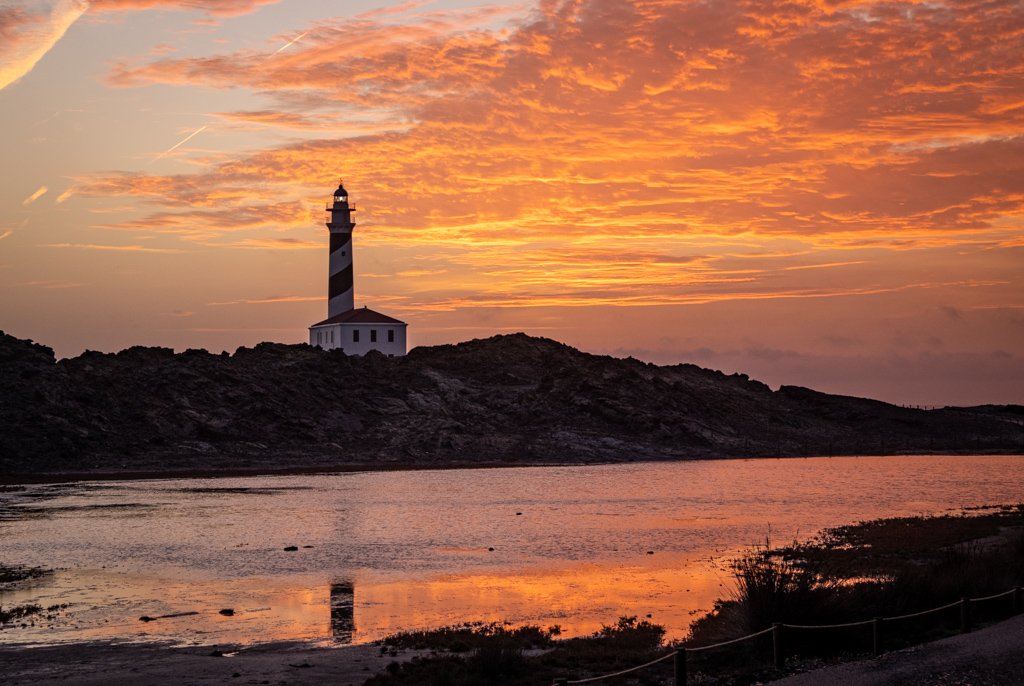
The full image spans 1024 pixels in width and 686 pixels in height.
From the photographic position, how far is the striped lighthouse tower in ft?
371

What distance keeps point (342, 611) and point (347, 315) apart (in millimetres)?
92171

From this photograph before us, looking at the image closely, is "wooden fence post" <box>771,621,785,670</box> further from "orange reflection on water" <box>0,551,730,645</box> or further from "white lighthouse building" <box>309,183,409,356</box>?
"white lighthouse building" <box>309,183,409,356</box>

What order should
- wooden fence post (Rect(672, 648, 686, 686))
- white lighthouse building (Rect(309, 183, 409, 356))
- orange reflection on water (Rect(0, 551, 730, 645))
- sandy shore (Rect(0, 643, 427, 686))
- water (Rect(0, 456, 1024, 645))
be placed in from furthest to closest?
white lighthouse building (Rect(309, 183, 409, 356)), water (Rect(0, 456, 1024, 645)), orange reflection on water (Rect(0, 551, 730, 645)), sandy shore (Rect(0, 643, 427, 686)), wooden fence post (Rect(672, 648, 686, 686))

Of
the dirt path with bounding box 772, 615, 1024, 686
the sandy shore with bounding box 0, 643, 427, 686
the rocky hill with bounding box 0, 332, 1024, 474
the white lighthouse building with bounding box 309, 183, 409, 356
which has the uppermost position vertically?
the white lighthouse building with bounding box 309, 183, 409, 356

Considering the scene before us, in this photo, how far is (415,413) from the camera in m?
103

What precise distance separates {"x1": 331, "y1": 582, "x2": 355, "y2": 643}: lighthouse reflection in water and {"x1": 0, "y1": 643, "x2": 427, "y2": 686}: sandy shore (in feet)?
3.91

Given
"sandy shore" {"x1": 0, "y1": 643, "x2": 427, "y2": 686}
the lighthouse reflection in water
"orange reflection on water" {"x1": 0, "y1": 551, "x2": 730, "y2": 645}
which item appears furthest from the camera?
"orange reflection on water" {"x1": 0, "y1": 551, "x2": 730, "y2": 645}

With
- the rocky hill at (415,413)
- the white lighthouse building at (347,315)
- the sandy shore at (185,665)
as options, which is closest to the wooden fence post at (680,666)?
the sandy shore at (185,665)

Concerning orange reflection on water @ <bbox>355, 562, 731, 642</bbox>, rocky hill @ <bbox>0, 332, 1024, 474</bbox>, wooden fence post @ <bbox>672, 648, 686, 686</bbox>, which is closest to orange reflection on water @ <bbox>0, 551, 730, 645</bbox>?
orange reflection on water @ <bbox>355, 562, 731, 642</bbox>

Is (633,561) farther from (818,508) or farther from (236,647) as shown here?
(818,508)

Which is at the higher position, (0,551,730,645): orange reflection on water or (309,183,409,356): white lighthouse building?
(309,183,409,356): white lighthouse building

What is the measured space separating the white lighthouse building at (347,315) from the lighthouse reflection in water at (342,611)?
282 ft

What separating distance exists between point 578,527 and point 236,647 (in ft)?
76.6

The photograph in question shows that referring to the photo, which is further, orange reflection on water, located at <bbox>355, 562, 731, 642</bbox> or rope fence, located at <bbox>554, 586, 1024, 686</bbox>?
orange reflection on water, located at <bbox>355, 562, 731, 642</bbox>
